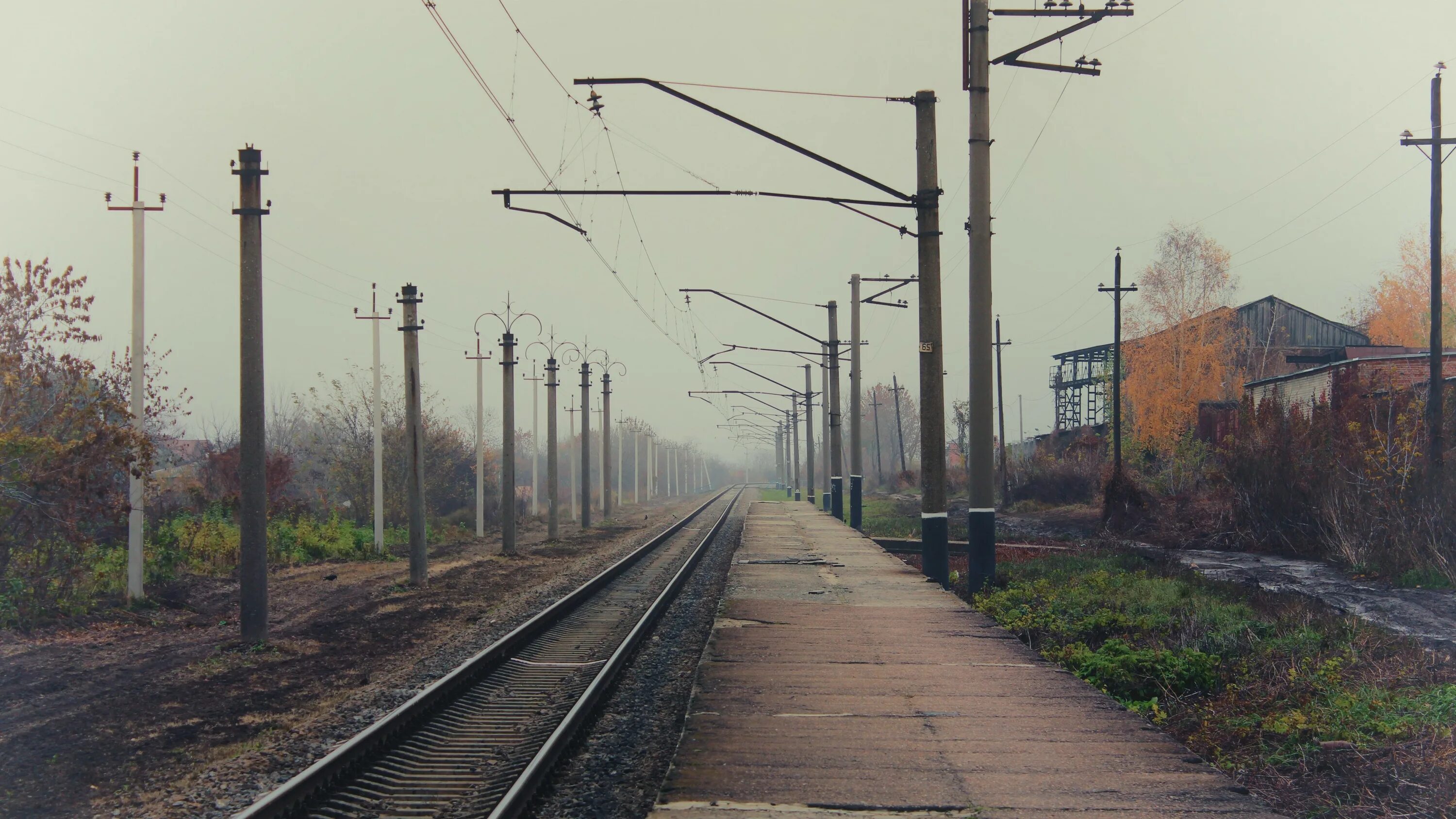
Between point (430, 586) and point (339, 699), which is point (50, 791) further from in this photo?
point (430, 586)

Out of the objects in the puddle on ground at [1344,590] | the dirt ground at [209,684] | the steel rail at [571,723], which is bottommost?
the puddle on ground at [1344,590]

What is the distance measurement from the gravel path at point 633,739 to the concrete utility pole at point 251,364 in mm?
5253

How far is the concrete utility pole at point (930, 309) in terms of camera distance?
15.8 m

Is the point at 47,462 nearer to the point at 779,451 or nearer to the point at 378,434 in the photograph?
the point at 378,434

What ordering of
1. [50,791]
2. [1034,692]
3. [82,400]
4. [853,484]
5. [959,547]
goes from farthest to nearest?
[853,484]
[959,547]
[82,400]
[1034,692]
[50,791]

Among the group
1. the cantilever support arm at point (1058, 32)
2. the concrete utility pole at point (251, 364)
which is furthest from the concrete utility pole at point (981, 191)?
the concrete utility pole at point (251, 364)

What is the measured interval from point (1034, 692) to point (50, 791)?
700 cm

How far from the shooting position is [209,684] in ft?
35.9

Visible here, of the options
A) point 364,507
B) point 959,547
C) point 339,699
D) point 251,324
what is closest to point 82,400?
point 251,324

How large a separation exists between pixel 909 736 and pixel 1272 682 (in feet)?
14.7

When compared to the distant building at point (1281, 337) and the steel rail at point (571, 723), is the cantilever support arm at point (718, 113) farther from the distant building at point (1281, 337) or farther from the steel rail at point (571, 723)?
the distant building at point (1281, 337)

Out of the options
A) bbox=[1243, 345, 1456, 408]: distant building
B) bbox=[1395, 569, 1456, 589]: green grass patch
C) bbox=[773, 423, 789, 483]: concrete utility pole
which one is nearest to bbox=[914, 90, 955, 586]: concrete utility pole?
bbox=[1395, 569, 1456, 589]: green grass patch

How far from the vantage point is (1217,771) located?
248 inches

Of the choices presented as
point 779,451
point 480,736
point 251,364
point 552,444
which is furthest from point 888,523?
point 779,451
